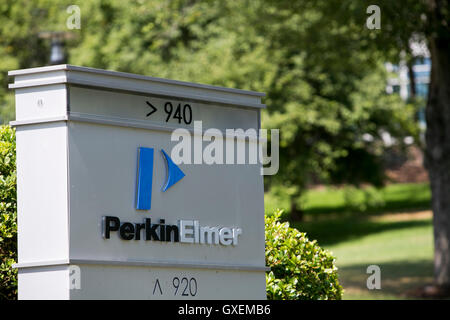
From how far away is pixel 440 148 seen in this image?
15.9 m

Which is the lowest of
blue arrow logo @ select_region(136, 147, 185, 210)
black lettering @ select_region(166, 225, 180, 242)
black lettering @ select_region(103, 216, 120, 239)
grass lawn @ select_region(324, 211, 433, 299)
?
grass lawn @ select_region(324, 211, 433, 299)

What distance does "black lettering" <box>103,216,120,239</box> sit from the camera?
17.6 ft

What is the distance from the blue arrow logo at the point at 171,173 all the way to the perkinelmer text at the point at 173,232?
0.27 m

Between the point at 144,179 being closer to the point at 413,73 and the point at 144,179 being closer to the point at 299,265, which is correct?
the point at 299,265

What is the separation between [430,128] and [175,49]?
35.2 feet

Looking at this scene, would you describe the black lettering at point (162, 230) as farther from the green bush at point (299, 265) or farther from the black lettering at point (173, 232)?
the green bush at point (299, 265)

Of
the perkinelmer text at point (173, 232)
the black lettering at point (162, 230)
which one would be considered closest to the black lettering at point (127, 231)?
the perkinelmer text at point (173, 232)

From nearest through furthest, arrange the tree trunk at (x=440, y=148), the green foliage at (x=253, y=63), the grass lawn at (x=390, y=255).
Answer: the tree trunk at (x=440, y=148), the grass lawn at (x=390, y=255), the green foliage at (x=253, y=63)

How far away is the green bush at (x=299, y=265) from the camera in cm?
723

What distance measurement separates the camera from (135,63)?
23.4 meters

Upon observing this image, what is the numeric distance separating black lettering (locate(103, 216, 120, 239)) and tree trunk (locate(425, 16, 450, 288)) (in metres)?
11.3

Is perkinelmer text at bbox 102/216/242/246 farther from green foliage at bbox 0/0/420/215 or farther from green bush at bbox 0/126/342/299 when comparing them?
green foliage at bbox 0/0/420/215

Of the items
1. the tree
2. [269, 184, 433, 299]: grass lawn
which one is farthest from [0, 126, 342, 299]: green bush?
[269, 184, 433, 299]: grass lawn
